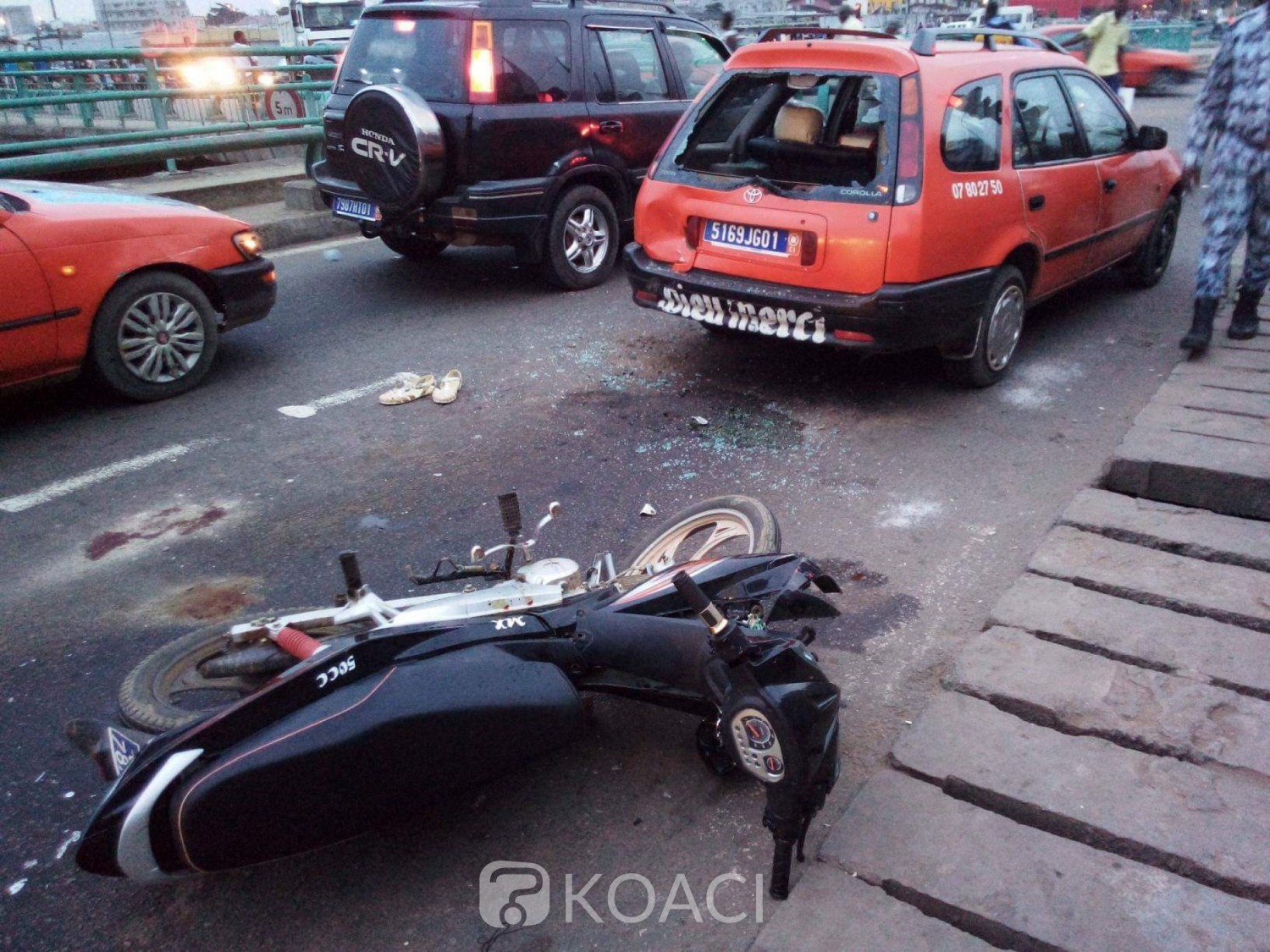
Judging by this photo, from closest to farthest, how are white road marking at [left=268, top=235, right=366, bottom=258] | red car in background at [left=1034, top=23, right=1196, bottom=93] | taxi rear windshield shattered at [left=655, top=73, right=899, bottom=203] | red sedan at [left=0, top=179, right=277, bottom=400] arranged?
red sedan at [left=0, top=179, right=277, bottom=400] < taxi rear windshield shattered at [left=655, top=73, right=899, bottom=203] < white road marking at [left=268, top=235, right=366, bottom=258] < red car in background at [left=1034, top=23, right=1196, bottom=93]

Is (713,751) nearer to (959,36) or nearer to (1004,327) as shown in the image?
(1004,327)

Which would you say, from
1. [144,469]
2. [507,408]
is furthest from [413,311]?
[144,469]

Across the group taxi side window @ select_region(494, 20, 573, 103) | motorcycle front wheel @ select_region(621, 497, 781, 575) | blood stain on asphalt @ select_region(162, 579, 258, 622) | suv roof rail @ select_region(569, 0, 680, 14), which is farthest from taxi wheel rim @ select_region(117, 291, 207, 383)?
suv roof rail @ select_region(569, 0, 680, 14)

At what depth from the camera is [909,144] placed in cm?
479

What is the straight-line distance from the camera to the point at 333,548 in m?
4.02

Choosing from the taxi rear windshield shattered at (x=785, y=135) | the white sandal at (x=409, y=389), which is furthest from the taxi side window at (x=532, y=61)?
the white sandal at (x=409, y=389)

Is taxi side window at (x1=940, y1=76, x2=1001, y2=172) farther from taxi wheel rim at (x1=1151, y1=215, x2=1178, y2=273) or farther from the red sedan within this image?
the red sedan

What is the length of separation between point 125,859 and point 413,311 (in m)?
5.50

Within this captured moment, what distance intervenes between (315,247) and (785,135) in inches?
199

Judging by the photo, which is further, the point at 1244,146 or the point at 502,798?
the point at 1244,146

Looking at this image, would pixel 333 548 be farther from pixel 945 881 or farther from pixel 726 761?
pixel 945 881

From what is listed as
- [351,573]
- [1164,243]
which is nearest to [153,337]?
[351,573]

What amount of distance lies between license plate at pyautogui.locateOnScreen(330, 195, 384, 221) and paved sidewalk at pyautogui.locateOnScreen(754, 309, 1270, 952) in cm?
514

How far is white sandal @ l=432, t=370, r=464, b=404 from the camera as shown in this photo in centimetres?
549
